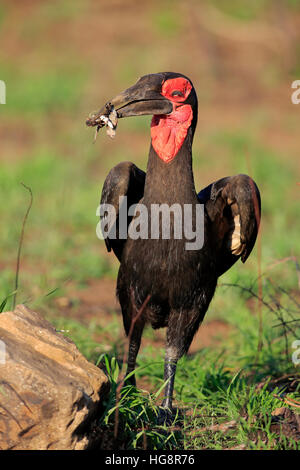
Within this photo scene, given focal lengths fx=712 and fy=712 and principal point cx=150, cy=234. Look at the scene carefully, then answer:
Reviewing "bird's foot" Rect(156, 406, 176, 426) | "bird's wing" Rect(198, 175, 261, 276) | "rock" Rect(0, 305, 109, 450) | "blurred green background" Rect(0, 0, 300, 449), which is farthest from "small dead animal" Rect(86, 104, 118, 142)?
"bird's foot" Rect(156, 406, 176, 426)

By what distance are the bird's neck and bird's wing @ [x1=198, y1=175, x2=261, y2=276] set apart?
207mm

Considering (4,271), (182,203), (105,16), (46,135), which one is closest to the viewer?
(182,203)

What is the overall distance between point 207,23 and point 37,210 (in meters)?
7.96

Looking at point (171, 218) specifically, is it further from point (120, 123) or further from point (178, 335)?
point (120, 123)

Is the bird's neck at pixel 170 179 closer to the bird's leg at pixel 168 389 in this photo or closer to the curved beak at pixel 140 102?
the curved beak at pixel 140 102

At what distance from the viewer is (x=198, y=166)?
8258mm

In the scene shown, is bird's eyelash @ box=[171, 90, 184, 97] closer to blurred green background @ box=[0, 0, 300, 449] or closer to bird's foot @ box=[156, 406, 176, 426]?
blurred green background @ box=[0, 0, 300, 449]

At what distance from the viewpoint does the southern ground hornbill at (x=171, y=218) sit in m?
3.33

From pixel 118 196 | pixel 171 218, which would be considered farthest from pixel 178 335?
pixel 118 196

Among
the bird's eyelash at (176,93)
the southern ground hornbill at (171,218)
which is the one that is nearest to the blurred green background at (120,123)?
the southern ground hornbill at (171,218)

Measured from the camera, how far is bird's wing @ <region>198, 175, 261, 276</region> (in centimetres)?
344

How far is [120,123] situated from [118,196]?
6376mm
